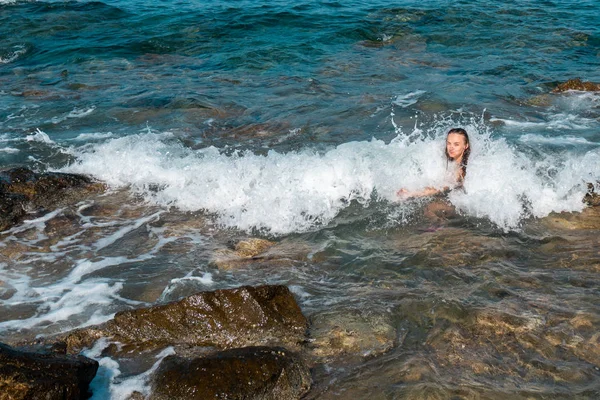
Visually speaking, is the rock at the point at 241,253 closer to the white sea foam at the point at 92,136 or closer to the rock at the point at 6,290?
the rock at the point at 6,290

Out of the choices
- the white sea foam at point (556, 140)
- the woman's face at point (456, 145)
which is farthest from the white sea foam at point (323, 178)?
the white sea foam at point (556, 140)

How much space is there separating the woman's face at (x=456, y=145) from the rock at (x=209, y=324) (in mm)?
3813

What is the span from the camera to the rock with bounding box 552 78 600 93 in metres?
11.0

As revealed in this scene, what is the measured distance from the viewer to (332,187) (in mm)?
7461

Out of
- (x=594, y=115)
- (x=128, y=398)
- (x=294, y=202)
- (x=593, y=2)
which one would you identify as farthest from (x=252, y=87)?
(x=593, y=2)

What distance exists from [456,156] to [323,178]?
171cm

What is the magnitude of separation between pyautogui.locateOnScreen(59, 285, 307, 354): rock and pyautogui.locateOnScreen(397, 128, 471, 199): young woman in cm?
324

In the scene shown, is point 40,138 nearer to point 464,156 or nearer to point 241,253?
point 241,253

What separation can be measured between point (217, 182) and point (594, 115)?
21.3 feet

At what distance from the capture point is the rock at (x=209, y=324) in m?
4.47

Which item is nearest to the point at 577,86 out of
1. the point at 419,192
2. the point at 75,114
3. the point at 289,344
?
the point at 419,192

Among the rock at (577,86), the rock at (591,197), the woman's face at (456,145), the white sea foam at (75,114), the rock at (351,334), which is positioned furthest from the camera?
the rock at (577,86)

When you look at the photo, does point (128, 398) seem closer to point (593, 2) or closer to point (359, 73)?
point (359, 73)

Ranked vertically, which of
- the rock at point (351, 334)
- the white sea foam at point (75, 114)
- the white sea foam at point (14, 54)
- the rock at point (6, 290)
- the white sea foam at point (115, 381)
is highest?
the white sea foam at point (14, 54)
